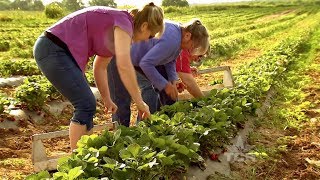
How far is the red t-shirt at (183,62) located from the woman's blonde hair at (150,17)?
4.60ft

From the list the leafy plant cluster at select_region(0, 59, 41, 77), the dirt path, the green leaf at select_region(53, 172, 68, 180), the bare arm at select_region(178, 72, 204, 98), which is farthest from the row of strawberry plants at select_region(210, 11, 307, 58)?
the green leaf at select_region(53, 172, 68, 180)

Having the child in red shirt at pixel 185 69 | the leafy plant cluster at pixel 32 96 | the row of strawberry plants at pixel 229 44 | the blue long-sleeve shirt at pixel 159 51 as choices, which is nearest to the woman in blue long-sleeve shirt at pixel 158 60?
the blue long-sleeve shirt at pixel 159 51

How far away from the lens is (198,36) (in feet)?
13.0

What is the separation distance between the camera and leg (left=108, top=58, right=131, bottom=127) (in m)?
4.17

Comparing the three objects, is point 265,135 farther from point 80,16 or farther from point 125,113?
point 80,16

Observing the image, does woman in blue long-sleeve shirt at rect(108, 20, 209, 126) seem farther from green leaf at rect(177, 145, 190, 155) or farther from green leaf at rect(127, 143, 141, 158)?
green leaf at rect(127, 143, 141, 158)

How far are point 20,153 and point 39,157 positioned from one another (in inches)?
52.2

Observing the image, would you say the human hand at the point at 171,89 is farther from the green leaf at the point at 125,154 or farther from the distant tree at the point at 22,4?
the distant tree at the point at 22,4

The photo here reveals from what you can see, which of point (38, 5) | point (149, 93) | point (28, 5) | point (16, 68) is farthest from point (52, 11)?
point (28, 5)

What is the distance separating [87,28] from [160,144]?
992 millimetres

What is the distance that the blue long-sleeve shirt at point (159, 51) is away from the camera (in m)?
3.96

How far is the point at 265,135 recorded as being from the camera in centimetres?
496

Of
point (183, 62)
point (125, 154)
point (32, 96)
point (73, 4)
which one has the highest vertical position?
point (183, 62)

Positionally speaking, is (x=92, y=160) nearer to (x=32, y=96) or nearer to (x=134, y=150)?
(x=134, y=150)
